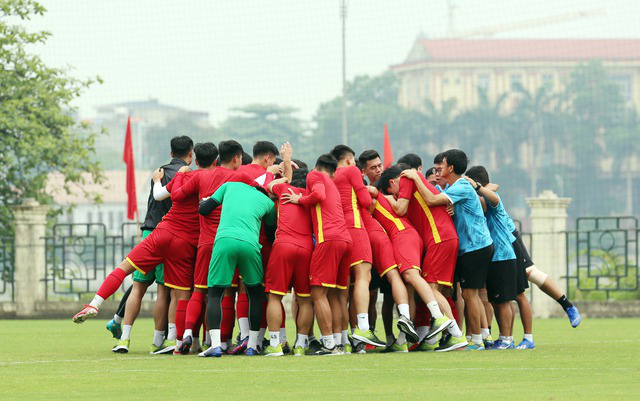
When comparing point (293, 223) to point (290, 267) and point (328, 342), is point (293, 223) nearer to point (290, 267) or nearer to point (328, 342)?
point (290, 267)

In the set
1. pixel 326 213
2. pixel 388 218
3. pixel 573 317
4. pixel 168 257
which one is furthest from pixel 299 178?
pixel 573 317

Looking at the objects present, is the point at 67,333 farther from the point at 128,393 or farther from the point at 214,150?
the point at 128,393

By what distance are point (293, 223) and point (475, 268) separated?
62.0 inches

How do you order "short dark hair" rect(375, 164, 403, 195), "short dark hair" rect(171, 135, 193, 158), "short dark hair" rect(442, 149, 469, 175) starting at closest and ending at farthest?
"short dark hair" rect(442, 149, 469, 175) → "short dark hair" rect(171, 135, 193, 158) → "short dark hair" rect(375, 164, 403, 195)

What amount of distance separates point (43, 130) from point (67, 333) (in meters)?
8.38

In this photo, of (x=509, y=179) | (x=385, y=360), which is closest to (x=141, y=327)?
(x=385, y=360)

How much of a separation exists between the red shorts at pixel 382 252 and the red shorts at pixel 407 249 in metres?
0.05

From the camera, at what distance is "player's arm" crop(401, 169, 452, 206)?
34.9ft

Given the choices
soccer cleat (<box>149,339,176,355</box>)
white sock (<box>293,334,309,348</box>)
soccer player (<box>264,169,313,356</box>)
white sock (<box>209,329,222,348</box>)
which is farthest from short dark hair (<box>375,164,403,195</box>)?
soccer cleat (<box>149,339,176,355</box>)

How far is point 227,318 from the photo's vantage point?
10680 millimetres

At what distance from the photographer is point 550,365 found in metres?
9.16

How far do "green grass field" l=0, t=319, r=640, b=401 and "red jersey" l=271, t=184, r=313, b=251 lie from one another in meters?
0.97

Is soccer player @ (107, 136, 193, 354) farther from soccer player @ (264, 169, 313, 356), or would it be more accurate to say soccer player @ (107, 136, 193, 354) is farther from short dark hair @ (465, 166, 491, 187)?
short dark hair @ (465, 166, 491, 187)

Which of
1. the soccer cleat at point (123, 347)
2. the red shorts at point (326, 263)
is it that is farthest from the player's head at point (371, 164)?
the soccer cleat at point (123, 347)
